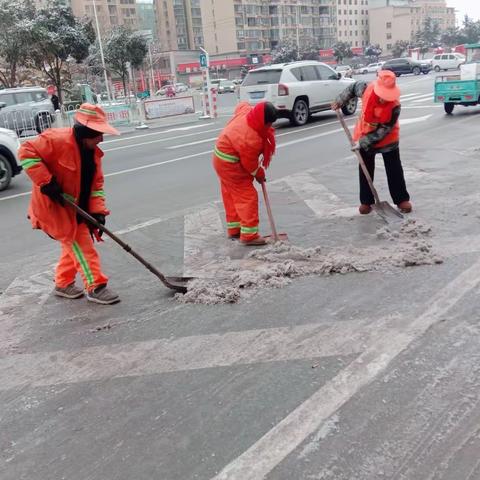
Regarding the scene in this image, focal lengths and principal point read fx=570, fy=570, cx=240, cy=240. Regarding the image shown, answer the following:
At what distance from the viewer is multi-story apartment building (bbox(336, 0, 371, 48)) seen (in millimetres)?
121938

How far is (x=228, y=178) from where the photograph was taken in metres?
5.55

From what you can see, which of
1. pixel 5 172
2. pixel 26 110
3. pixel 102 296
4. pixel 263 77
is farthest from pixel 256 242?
pixel 26 110

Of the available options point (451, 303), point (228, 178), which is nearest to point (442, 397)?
point (451, 303)

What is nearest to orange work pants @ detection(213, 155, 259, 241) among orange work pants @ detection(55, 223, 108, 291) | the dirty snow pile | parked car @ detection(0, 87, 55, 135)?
the dirty snow pile

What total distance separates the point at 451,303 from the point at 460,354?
0.74 m

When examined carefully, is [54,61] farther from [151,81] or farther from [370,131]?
[151,81]

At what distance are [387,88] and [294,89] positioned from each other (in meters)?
10.7

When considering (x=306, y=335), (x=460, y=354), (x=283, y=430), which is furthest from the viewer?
(x=306, y=335)

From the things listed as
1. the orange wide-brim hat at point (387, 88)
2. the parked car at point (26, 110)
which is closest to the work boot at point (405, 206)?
the orange wide-brim hat at point (387, 88)

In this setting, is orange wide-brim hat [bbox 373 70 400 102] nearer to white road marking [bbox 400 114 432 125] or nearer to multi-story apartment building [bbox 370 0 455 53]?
white road marking [bbox 400 114 432 125]

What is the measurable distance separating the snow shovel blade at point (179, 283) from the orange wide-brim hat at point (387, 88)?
2.75 m

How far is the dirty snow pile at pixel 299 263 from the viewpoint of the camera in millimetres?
4359

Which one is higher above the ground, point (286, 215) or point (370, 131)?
point (370, 131)

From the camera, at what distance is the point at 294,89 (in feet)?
52.6
